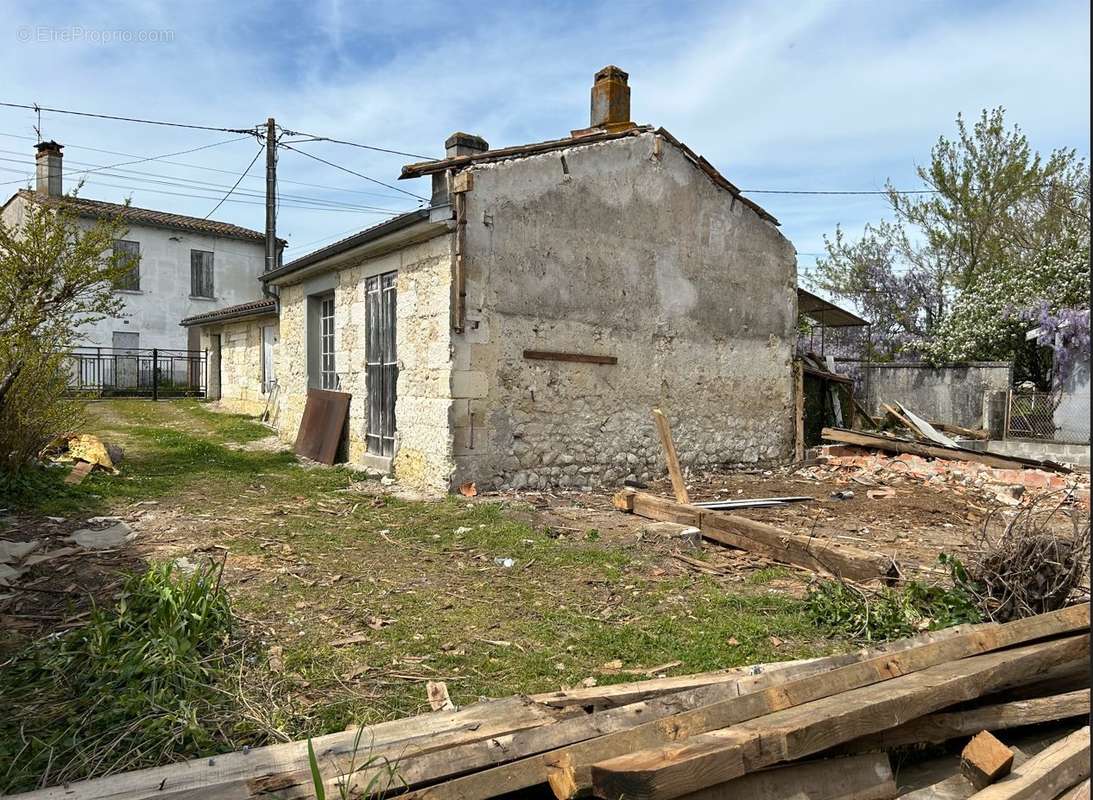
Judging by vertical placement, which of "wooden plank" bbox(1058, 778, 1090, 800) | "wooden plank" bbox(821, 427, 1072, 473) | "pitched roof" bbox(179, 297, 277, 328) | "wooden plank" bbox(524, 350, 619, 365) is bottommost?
"wooden plank" bbox(1058, 778, 1090, 800)

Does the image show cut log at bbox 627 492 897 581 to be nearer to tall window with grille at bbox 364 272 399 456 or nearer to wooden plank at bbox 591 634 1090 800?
wooden plank at bbox 591 634 1090 800

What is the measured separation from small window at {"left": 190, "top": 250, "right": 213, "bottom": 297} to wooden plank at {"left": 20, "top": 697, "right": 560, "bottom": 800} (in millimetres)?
27899

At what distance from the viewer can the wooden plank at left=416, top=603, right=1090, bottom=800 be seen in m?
2.44

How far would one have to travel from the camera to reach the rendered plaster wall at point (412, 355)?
8.83 m

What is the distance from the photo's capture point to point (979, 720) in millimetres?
3064

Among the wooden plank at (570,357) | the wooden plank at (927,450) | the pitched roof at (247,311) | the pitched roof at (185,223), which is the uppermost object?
the pitched roof at (185,223)

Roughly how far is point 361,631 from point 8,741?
1.81 meters

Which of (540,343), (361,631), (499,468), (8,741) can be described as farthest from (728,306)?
(8,741)

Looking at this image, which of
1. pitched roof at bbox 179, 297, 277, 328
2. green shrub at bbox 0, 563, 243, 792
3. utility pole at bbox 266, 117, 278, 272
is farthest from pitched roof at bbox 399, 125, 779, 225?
utility pole at bbox 266, 117, 278, 272

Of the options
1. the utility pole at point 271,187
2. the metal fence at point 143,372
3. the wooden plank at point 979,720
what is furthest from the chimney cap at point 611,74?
the metal fence at point 143,372

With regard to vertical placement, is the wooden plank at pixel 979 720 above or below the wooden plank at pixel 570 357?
below

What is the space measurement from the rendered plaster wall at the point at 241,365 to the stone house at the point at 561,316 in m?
6.07

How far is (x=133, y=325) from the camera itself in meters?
26.0

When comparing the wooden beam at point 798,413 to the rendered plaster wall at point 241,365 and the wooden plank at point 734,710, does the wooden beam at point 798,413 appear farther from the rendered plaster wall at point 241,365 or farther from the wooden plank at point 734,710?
the rendered plaster wall at point 241,365
